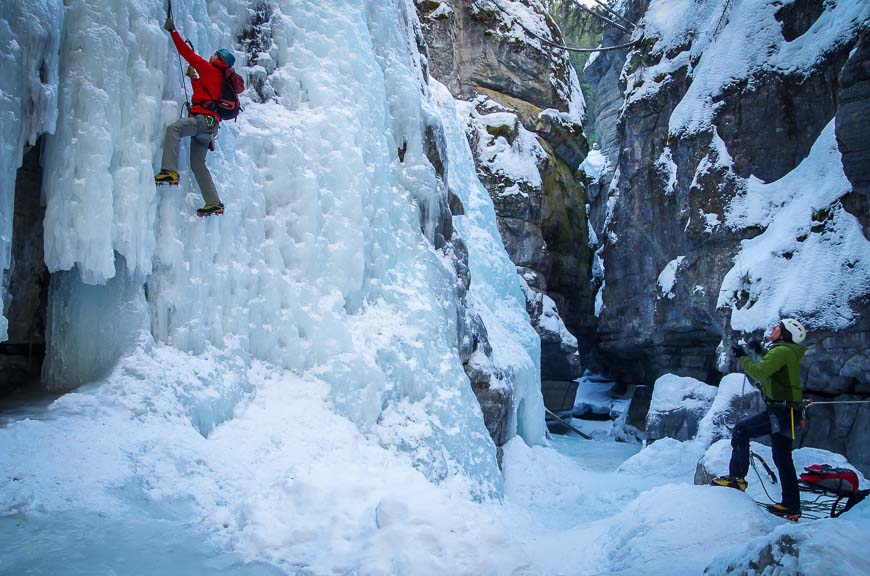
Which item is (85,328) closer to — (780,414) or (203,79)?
(203,79)

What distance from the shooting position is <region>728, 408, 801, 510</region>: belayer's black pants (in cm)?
546

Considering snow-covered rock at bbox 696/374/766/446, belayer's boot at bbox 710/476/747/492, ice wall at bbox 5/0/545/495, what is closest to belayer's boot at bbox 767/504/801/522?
belayer's boot at bbox 710/476/747/492

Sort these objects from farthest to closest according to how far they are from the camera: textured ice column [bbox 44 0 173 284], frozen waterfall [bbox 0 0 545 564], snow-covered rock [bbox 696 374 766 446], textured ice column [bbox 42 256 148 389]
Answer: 1. snow-covered rock [bbox 696 374 766 446]
2. textured ice column [bbox 42 256 148 389]
3. textured ice column [bbox 44 0 173 284]
4. frozen waterfall [bbox 0 0 545 564]

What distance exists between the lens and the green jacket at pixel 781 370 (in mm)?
5656

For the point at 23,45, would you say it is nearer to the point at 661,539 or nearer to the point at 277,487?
the point at 277,487

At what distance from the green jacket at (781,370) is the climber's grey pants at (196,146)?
215 inches

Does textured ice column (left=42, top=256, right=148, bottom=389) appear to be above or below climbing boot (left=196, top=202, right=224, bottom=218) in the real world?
below

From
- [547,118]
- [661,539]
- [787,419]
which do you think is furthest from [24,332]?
[547,118]

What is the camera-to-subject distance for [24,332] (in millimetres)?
6105

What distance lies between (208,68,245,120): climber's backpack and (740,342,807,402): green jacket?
18.3 feet

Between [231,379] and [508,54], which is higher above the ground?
[508,54]

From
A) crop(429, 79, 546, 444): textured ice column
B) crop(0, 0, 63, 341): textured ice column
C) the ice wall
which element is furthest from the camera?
crop(429, 79, 546, 444): textured ice column

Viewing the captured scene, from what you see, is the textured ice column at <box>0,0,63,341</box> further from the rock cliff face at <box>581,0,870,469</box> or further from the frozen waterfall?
the rock cliff face at <box>581,0,870,469</box>

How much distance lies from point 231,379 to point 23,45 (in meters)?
3.27
